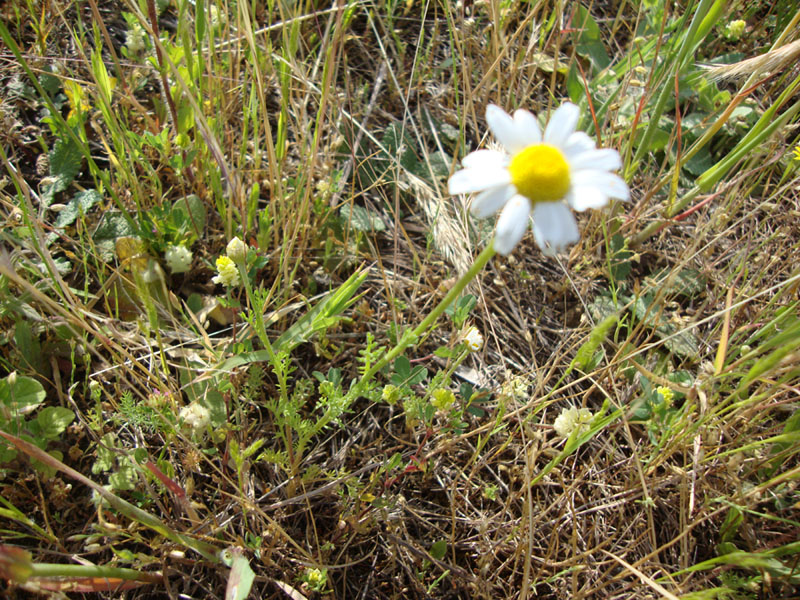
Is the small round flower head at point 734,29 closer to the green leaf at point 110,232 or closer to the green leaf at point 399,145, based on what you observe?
the green leaf at point 399,145

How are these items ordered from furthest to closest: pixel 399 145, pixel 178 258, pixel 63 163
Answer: pixel 399 145
pixel 63 163
pixel 178 258

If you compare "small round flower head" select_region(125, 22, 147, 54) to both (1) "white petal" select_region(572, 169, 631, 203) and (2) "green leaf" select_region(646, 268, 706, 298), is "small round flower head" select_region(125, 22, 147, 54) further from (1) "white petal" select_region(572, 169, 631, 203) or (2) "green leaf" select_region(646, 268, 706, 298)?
(2) "green leaf" select_region(646, 268, 706, 298)

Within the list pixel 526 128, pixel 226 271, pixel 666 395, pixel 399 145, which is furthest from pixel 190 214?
pixel 666 395

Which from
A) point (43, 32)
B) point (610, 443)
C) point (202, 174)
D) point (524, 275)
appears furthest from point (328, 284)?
point (43, 32)

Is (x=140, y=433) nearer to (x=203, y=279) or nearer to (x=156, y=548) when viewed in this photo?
(x=156, y=548)

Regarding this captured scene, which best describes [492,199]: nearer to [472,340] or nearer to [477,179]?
[477,179]

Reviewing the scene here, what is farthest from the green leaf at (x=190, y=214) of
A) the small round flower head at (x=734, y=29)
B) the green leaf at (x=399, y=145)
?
the small round flower head at (x=734, y=29)

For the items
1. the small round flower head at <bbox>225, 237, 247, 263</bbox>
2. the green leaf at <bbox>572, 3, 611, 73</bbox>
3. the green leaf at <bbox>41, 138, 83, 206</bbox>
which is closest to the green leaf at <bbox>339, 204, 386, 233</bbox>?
the small round flower head at <bbox>225, 237, 247, 263</bbox>
